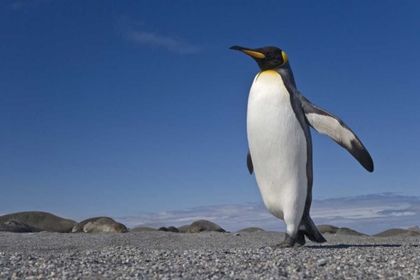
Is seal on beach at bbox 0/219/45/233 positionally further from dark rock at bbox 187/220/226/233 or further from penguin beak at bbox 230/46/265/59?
penguin beak at bbox 230/46/265/59

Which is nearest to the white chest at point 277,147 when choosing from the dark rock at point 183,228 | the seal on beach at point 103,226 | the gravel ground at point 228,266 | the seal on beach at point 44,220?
the gravel ground at point 228,266

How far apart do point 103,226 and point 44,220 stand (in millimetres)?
4300

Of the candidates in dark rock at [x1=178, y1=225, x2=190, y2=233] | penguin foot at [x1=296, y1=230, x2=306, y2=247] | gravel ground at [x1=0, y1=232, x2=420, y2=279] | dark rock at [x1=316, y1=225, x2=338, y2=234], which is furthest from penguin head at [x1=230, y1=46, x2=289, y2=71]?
dark rock at [x1=178, y1=225, x2=190, y2=233]

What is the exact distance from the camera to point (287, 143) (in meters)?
7.50

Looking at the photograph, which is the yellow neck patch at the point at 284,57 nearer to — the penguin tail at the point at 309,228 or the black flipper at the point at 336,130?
the black flipper at the point at 336,130

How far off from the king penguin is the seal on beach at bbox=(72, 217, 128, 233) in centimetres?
1315

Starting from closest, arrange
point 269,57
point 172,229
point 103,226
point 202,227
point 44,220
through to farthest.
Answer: point 269,57 < point 103,226 < point 202,227 < point 172,229 < point 44,220

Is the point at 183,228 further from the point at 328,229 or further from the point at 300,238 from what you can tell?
the point at 300,238

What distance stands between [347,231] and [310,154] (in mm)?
11313

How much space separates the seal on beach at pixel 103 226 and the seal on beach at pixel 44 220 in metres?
1.97

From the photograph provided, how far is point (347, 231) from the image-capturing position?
59.5 ft

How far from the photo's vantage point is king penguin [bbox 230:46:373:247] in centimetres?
750

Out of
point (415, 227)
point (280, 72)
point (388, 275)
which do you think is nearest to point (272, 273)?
point (388, 275)

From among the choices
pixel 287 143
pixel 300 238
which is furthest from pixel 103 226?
pixel 287 143
